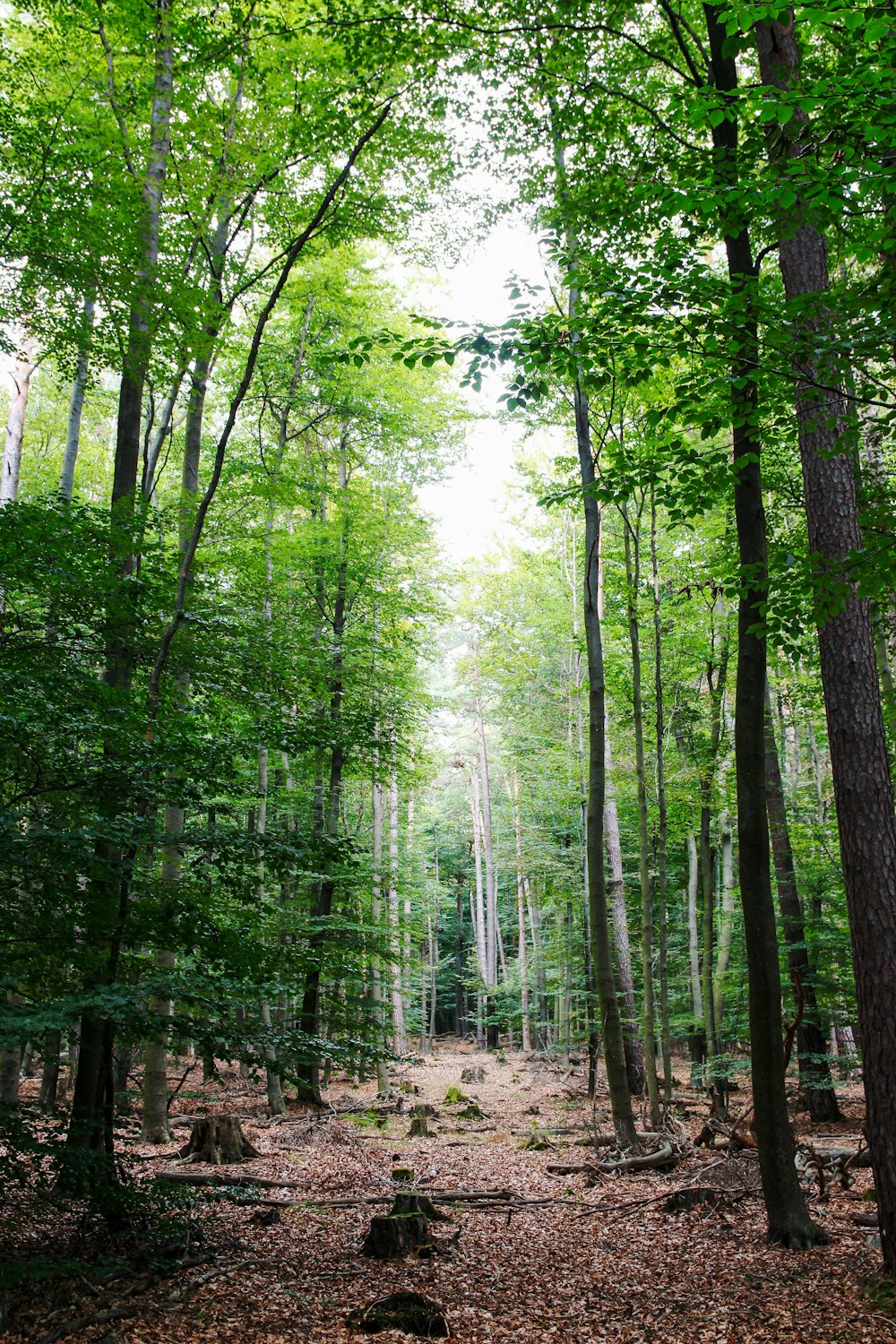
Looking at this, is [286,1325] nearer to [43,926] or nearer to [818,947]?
[43,926]

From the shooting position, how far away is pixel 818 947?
10688 mm

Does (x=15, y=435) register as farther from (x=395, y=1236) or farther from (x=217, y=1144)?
(x=395, y=1236)

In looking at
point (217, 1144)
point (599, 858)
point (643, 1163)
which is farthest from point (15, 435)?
point (643, 1163)

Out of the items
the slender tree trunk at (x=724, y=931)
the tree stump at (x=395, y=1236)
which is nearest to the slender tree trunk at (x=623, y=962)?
the slender tree trunk at (x=724, y=931)

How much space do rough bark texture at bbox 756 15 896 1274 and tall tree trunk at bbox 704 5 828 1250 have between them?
34 cm

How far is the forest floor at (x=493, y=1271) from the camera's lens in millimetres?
4164

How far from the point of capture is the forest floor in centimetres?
416

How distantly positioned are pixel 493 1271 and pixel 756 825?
354cm

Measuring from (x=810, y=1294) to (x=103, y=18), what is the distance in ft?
35.3

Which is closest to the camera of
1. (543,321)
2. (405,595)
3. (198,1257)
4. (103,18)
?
(198,1257)

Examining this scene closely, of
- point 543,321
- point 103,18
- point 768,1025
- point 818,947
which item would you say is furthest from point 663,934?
point 103,18

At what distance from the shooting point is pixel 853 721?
507cm

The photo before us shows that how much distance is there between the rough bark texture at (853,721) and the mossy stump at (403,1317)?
2560 mm

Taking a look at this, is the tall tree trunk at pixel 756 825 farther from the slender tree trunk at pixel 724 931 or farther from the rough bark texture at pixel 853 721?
the slender tree trunk at pixel 724 931
